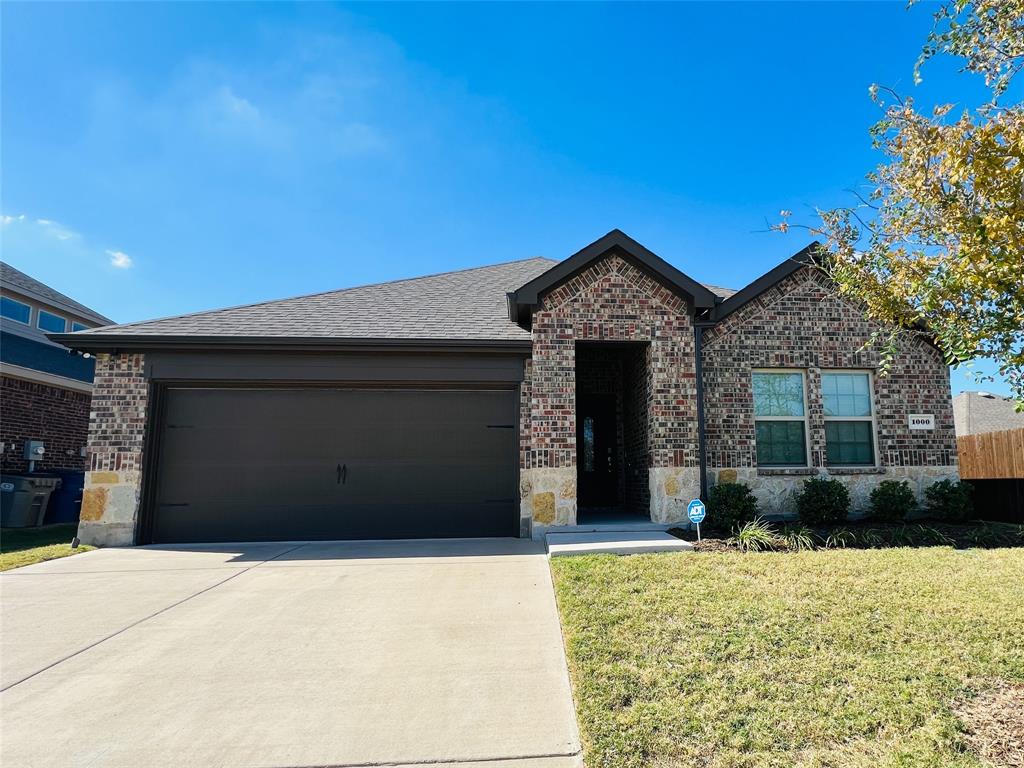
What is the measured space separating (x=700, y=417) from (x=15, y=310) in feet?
57.3

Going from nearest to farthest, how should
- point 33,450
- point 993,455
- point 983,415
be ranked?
point 33,450 → point 993,455 → point 983,415

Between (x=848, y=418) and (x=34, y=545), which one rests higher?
(x=848, y=418)

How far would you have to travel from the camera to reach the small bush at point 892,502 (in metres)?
8.65

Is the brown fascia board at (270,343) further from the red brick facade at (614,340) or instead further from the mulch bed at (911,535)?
the mulch bed at (911,535)

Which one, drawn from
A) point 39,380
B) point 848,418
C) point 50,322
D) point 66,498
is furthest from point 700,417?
point 50,322

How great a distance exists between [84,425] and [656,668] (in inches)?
602

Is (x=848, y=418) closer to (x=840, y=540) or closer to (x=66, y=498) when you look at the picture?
(x=840, y=540)

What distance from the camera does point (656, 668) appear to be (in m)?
3.51

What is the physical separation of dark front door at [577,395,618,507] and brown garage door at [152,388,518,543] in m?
3.32

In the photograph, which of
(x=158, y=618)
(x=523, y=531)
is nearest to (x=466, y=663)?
(x=158, y=618)

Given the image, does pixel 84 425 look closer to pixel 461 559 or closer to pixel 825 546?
pixel 461 559

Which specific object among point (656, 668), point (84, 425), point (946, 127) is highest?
point (946, 127)

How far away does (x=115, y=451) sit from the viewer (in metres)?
8.45

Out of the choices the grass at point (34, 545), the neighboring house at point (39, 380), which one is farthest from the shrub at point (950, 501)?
the neighboring house at point (39, 380)
